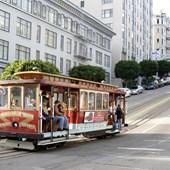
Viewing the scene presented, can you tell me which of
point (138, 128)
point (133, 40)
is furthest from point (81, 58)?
point (138, 128)

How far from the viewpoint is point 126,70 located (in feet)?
282

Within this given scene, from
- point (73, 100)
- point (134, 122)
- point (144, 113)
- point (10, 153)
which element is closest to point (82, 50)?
point (144, 113)

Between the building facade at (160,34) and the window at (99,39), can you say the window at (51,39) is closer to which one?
the window at (99,39)

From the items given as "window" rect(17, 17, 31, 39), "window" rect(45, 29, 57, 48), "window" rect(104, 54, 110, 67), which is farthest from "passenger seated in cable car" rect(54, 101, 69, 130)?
"window" rect(104, 54, 110, 67)

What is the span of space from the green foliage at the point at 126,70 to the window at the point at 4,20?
121ft

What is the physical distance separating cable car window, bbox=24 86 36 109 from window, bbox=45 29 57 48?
4613cm

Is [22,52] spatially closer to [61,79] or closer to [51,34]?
[51,34]

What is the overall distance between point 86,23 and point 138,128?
50553 mm

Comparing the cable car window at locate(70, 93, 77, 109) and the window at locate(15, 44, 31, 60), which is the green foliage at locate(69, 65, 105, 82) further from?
the cable car window at locate(70, 93, 77, 109)

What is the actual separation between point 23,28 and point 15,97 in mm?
40244

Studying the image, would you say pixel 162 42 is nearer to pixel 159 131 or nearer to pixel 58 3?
pixel 58 3

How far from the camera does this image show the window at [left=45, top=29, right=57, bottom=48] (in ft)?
207

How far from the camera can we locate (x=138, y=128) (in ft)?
97.1

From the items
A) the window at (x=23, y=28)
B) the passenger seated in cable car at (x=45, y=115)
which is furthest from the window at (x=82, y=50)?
the passenger seated in cable car at (x=45, y=115)
